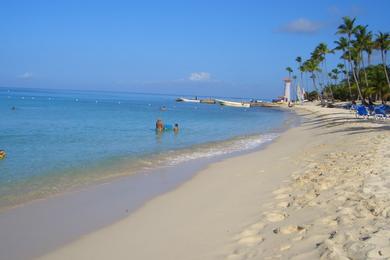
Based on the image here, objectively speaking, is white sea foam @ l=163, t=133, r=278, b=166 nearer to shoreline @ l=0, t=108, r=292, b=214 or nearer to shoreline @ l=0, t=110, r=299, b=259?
shoreline @ l=0, t=108, r=292, b=214

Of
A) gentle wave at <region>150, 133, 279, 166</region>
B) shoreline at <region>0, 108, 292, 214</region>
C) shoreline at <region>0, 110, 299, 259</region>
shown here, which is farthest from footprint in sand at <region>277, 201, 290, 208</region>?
gentle wave at <region>150, 133, 279, 166</region>

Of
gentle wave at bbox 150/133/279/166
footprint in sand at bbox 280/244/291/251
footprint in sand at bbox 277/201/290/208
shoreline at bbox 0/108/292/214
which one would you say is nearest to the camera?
footprint in sand at bbox 280/244/291/251

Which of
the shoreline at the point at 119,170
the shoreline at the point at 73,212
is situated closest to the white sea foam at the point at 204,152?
the shoreline at the point at 119,170

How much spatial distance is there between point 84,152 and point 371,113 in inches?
1015

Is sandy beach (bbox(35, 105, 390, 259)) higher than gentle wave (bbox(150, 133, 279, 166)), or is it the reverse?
sandy beach (bbox(35, 105, 390, 259))

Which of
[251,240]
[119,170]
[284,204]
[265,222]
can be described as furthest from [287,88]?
[251,240]

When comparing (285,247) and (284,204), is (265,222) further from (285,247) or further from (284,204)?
(285,247)

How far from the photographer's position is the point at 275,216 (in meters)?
6.58

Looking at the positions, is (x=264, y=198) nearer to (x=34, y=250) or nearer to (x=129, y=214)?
(x=129, y=214)

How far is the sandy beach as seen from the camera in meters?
4.97

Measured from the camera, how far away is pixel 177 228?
266 inches

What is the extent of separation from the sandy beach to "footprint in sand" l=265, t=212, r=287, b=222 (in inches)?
0.7

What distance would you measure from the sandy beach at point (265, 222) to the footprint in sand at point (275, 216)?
0.06ft

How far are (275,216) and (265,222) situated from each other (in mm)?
327
